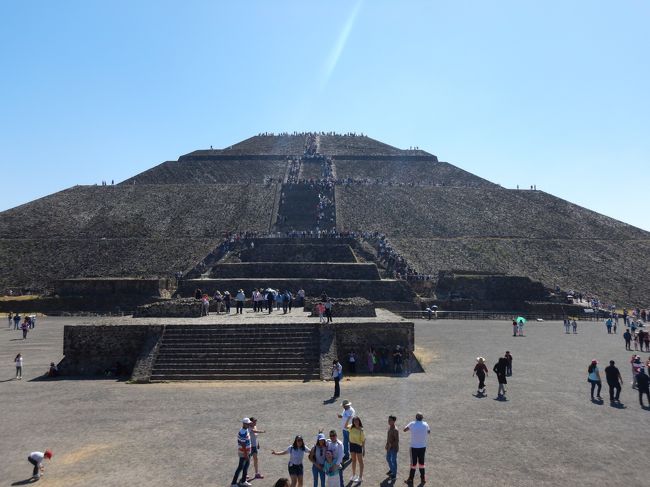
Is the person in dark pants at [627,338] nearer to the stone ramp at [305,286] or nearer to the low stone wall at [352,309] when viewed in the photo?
the low stone wall at [352,309]

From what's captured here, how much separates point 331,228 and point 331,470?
33869 millimetres

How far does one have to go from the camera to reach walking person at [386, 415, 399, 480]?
24.0 ft

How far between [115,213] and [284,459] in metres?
39.5

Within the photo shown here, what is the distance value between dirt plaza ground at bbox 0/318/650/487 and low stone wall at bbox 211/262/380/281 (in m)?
13.7

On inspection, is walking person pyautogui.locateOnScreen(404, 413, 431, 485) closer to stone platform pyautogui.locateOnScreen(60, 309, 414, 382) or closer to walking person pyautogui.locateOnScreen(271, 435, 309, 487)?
walking person pyautogui.locateOnScreen(271, 435, 309, 487)

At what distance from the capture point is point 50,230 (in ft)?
135

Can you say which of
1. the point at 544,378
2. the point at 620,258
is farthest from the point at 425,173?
the point at 544,378

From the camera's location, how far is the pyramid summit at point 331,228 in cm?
3397

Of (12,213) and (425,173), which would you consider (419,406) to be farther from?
(425,173)

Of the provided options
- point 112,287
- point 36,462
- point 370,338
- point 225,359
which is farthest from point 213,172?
point 36,462

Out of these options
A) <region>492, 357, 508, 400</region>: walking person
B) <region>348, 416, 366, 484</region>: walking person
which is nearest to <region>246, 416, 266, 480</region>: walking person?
<region>348, 416, 366, 484</region>: walking person

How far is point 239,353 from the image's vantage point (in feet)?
47.9

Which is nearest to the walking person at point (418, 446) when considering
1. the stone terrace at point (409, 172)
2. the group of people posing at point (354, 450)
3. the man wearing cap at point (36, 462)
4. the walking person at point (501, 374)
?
the group of people posing at point (354, 450)

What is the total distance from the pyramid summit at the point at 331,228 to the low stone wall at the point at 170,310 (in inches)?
425
